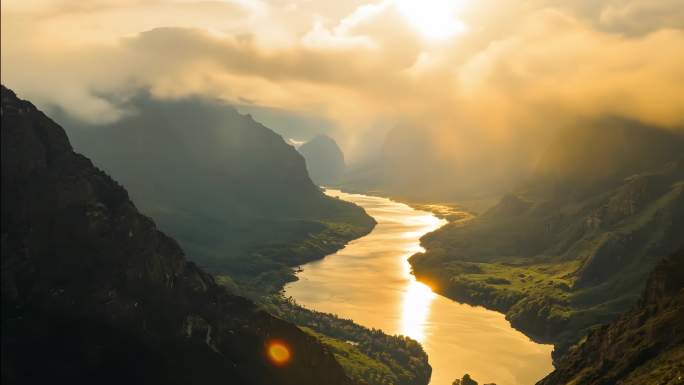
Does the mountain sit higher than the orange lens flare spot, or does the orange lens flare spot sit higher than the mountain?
the mountain

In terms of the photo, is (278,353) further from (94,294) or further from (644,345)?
(644,345)

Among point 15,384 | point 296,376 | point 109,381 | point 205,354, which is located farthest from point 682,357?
point 15,384

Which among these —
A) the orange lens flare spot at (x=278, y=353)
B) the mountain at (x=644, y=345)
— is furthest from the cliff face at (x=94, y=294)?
the mountain at (x=644, y=345)

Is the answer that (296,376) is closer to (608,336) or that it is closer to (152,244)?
(152,244)

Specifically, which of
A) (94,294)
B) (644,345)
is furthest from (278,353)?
(644,345)

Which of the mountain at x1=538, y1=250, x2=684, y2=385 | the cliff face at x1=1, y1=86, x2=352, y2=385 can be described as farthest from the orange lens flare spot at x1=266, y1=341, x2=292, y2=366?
the mountain at x1=538, y1=250, x2=684, y2=385

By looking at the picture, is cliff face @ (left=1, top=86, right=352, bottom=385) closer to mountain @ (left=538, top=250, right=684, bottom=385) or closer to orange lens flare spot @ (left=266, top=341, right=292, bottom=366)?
orange lens flare spot @ (left=266, top=341, right=292, bottom=366)
